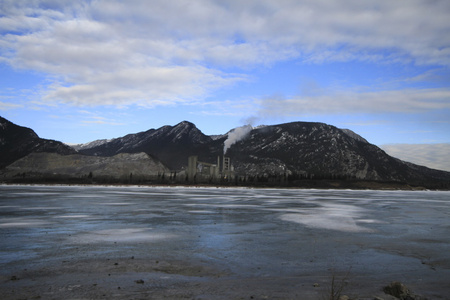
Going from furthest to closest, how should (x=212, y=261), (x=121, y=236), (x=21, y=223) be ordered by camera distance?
(x=21, y=223) → (x=121, y=236) → (x=212, y=261)

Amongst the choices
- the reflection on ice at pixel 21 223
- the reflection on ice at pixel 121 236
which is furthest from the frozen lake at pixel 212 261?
the reflection on ice at pixel 21 223

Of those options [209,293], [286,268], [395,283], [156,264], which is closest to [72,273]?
[156,264]

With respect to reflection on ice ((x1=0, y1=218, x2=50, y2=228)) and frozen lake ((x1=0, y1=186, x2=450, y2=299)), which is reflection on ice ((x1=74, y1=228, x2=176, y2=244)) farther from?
reflection on ice ((x1=0, y1=218, x2=50, y2=228))

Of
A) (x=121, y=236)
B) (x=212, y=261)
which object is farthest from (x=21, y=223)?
(x=212, y=261)

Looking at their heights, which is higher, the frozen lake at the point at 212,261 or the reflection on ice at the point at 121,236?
the frozen lake at the point at 212,261

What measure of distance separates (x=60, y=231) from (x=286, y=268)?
14.6m

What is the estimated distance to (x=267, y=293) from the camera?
9.62 meters

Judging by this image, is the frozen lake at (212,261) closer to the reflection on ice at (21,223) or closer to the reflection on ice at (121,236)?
the reflection on ice at (121,236)

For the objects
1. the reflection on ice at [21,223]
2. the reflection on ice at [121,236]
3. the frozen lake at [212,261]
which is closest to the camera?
the frozen lake at [212,261]

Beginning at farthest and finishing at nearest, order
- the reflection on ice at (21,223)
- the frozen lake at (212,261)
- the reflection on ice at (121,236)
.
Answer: the reflection on ice at (21,223) → the reflection on ice at (121,236) → the frozen lake at (212,261)

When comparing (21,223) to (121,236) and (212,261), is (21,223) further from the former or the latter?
(212,261)

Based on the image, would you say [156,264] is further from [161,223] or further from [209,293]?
[161,223]

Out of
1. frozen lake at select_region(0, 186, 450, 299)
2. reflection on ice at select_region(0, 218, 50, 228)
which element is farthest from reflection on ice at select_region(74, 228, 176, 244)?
reflection on ice at select_region(0, 218, 50, 228)

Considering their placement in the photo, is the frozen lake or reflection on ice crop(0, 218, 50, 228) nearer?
the frozen lake
